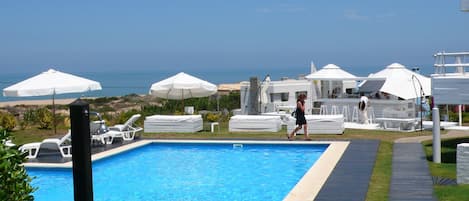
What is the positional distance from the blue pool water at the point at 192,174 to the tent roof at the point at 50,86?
2.34 metres

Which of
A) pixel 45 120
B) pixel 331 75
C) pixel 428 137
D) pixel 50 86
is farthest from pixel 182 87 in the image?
pixel 428 137

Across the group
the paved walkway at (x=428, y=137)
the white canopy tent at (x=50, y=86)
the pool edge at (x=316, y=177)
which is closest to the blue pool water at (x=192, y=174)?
the pool edge at (x=316, y=177)

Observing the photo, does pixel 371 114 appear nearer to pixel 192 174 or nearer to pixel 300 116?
pixel 300 116

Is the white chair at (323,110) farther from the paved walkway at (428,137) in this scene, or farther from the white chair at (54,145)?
the white chair at (54,145)

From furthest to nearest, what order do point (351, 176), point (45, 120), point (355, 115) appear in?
1. point (355, 115)
2. point (45, 120)
3. point (351, 176)

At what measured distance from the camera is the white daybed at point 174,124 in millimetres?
18391

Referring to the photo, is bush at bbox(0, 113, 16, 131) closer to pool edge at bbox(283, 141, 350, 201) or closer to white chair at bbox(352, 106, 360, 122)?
pool edge at bbox(283, 141, 350, 201)

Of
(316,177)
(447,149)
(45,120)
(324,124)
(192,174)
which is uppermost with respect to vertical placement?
(45,120)

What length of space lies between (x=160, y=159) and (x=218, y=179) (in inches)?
123

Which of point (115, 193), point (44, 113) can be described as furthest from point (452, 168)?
point (44, 113)

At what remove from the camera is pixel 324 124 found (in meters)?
16.8

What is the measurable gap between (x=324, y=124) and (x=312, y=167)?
567 centimetres

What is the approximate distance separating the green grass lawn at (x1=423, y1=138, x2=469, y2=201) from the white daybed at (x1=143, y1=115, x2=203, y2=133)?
23.3ft

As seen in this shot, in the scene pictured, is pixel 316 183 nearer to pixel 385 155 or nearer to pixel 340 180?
pixel 340 180
